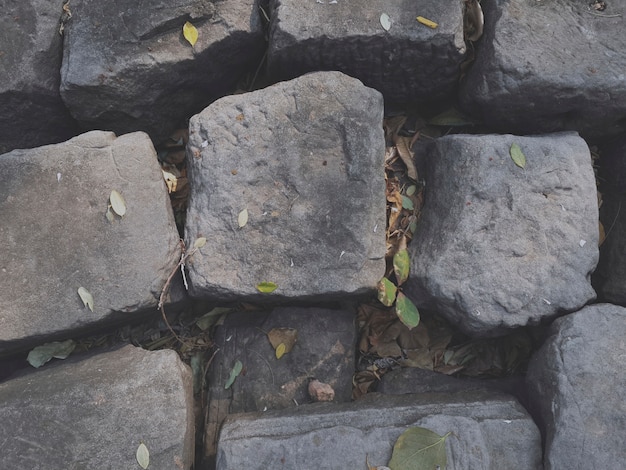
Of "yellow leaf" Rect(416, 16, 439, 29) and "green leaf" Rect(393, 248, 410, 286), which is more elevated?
"yellow leaf" Rect(416, 16, 439, 29)

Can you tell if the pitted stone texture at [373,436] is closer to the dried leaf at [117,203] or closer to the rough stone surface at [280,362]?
the rough stone surface at [280,362]

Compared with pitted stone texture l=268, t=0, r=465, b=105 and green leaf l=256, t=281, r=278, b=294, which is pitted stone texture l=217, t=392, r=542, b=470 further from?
pitted stone texture l=268, t=0, r=465, b=105

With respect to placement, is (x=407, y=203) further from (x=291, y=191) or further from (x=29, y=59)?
(x=29, y=59)

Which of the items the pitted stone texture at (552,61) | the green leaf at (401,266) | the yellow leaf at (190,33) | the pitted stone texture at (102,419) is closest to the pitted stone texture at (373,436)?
the pitted stone texture at (102,419)

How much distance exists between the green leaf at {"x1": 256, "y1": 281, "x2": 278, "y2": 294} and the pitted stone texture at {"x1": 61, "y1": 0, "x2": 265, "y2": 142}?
76 centimetres

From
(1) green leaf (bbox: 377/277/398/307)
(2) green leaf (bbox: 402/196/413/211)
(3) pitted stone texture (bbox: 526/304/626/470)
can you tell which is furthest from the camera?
(2) green leaf (bbox: 402/196/413/211)

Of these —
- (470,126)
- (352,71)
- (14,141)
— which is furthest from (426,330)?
(14,141)

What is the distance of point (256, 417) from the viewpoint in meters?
1.92

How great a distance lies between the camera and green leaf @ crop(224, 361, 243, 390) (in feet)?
6.89

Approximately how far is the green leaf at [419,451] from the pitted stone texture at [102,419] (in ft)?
2.11

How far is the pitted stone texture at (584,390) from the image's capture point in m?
1.78

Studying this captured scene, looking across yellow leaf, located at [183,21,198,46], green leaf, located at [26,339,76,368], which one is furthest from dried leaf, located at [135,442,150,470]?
yellow leaf, located at [183,21,198,46]

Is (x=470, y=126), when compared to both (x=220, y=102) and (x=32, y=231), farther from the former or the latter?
(x=32, y=231)

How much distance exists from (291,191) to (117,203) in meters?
0.55
